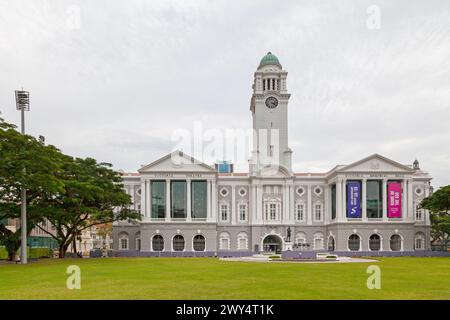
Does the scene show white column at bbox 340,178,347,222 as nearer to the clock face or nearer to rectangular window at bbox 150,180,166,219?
the clock face

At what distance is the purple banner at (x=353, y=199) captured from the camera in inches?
2899

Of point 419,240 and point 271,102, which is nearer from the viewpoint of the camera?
point 419,240

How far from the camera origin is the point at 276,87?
83875 mm

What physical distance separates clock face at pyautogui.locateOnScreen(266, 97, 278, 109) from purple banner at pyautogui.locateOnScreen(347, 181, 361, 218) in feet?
64.0

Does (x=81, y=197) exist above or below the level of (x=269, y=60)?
below

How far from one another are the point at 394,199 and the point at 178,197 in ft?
112

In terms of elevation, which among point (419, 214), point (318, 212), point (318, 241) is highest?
point (318, 212)

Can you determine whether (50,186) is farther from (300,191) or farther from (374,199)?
(374,199)

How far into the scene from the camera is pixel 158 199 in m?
75.1

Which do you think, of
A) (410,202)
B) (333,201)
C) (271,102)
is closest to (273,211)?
(333,201)

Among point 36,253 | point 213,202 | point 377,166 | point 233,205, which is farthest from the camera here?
point 233,205

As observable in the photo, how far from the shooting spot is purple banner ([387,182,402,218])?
73.6 metres

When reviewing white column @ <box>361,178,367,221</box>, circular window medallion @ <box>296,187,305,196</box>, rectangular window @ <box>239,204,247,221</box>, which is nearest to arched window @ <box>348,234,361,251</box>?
white column @ <box>361,178,367,221</box>

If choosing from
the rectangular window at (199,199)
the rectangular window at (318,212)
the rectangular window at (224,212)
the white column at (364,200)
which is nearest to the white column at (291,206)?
the rectangular window at (318,212)
